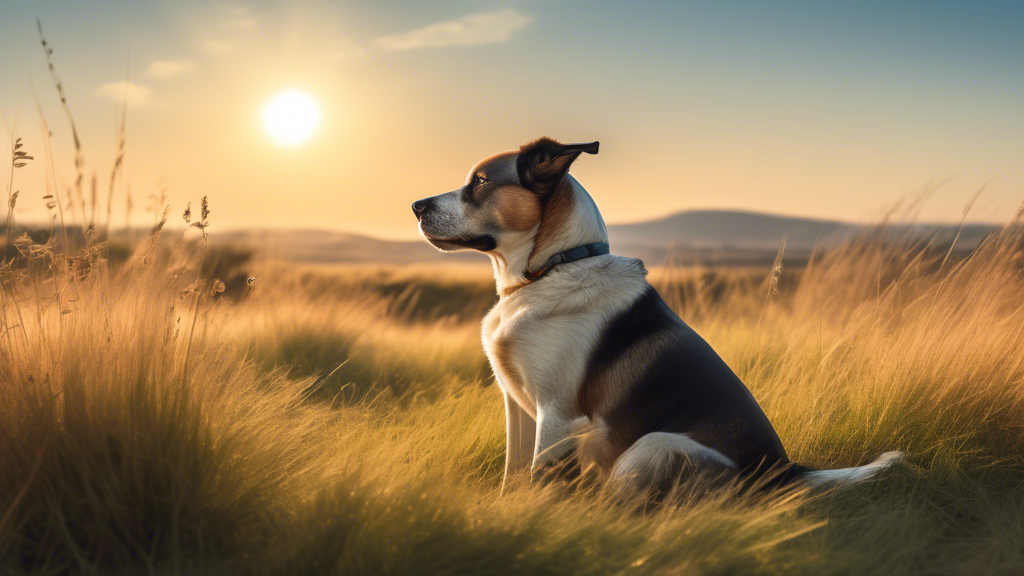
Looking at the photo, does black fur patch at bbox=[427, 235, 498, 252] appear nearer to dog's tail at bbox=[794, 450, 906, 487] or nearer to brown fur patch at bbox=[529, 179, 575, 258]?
brown fur patch at bbox=[529, 179, 575, 258]

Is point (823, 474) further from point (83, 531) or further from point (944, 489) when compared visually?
point (83, 531)

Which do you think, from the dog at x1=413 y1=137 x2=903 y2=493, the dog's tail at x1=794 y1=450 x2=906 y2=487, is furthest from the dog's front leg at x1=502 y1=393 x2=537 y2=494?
the dog's tail at x1=794 y1=450 x2=906 y2=487

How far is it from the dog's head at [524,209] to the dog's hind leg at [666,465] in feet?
3.16

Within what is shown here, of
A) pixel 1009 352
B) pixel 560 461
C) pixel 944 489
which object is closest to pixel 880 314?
pixel 1009 352

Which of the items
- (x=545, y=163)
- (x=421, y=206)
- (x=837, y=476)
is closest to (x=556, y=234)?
(x=545, y=163)

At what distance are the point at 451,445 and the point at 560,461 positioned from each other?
0.99 meters

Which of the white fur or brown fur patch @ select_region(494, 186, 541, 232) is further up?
brown fur patch @ select_region(494, 186, 541, 232)

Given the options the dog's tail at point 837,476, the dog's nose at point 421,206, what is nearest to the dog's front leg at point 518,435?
the dog's nose at point 421,206

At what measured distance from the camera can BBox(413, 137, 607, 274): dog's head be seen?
2.85m

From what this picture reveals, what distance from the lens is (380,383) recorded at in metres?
4.96

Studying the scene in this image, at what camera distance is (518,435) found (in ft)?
9.86

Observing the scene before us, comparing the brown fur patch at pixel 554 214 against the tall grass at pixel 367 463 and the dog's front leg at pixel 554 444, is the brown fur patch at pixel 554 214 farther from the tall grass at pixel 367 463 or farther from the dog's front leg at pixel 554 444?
the tall grass at pixel 367 463

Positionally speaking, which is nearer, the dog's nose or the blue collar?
the blue collar

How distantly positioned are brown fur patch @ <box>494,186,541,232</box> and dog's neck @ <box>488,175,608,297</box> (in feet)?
0.13
